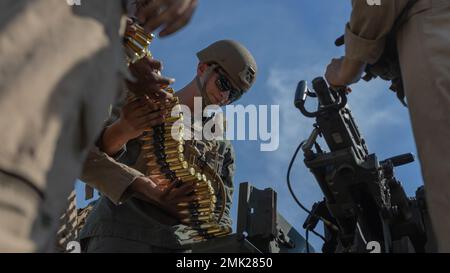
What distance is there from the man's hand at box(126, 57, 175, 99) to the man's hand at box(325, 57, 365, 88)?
84cm

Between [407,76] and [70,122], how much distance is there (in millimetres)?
1730

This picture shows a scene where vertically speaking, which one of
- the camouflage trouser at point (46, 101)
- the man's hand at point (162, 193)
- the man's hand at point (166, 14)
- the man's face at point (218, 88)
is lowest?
the camouflage trouser at point (46, 101)

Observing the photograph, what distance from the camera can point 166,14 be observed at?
5.90 feet

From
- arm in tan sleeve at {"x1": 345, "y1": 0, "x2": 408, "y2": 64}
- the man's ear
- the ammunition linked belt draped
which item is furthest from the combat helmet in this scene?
arm in tan sleeve at {"x1": 345, "y1": 0, "x2": 408, "y2": 64}

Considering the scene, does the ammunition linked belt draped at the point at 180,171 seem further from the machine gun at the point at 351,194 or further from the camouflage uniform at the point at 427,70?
the camouflage uniform at the point at 427,70

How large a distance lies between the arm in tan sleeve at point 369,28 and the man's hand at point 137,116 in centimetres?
115

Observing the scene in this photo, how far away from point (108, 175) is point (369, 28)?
5.20ft

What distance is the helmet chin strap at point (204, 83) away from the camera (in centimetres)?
445

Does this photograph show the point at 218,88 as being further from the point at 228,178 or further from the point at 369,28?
the point at 369,28

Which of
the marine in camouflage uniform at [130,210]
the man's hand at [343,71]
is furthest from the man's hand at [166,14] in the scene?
the marine in camouflage uniform at [130,210]

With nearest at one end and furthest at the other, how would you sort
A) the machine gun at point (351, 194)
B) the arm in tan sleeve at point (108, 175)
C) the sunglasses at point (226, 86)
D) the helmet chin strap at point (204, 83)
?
the arm in tan sleeve at point (108, 175) < the machine gun at point (351, 194) < the helmet chin strap at point (204, 83) < the sunglasses at point (226, 86)

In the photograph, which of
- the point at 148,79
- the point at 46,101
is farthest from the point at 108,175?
the point at 46,101

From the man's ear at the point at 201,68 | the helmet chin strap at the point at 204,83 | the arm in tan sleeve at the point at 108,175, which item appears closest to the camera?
the arm in tan sleeve at the point at 108,175

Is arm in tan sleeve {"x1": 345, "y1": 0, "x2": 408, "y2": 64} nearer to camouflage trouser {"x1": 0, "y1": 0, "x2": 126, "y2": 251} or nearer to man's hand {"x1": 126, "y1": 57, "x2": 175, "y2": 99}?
man's hand {"x1": 126, "y1": 57, "x2": 175, "y2": 99}
